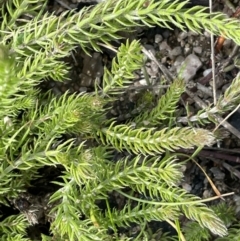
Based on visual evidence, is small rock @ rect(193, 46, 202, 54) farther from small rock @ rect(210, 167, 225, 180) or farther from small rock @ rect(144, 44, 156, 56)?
small rock @ rect(210, 167, 225, 180)

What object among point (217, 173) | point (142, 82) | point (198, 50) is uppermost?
point (198, 50)

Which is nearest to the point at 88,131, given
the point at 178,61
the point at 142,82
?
the point at 142,82

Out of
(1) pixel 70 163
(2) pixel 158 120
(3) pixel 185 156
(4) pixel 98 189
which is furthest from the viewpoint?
(3) pixel 185 156

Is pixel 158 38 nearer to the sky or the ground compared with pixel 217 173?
nearer to the sky

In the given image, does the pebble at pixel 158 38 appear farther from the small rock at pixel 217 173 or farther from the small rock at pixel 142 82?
the small rock at pixel 217 173

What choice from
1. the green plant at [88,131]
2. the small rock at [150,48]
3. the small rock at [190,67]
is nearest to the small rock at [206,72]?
the small rock at [190,67]

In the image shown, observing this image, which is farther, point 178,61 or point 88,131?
point 178,61

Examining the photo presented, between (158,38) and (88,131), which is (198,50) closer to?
(158,38)

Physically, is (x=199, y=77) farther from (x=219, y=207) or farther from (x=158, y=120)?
(x=219, y=207)

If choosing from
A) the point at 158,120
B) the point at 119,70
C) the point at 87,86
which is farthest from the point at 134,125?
the point at 87,86
